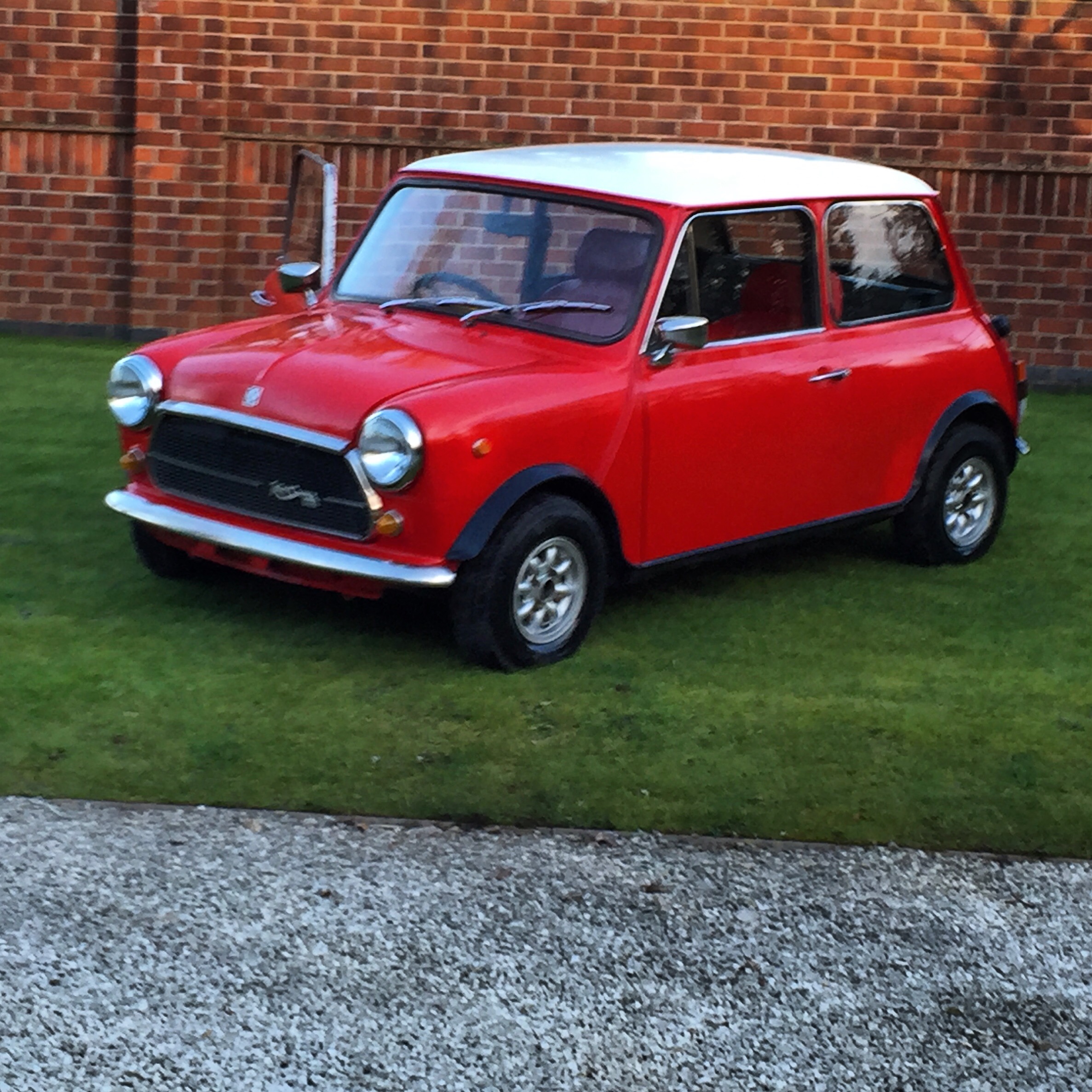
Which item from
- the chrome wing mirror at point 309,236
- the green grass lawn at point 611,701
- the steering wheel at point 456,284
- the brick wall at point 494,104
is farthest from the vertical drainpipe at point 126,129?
the steering wheel at point 456,284

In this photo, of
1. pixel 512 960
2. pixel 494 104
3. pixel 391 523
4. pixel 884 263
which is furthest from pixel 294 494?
pixel 494 104

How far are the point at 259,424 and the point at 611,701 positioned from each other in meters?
1.46

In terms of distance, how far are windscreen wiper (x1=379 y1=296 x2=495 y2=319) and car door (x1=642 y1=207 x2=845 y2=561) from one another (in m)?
0.66

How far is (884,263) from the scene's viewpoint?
744 cm

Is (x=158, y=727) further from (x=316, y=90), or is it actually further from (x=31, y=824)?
(x=316, y=90)

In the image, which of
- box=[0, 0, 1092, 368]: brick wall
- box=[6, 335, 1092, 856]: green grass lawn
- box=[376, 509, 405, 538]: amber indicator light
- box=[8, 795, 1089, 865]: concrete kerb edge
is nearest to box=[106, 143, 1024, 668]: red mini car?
box=[376, 509, 405, 538]: amber indicator light

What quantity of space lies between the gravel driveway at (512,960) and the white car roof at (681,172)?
2.78m

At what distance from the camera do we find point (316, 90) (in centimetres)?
1302

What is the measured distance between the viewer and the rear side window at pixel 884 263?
719 centimetres

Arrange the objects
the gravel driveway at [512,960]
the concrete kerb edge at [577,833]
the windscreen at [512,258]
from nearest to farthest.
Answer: the gravel driveway at [512,960]
the concrete kerb edge at [577,833]
the windscreen at [512,258]

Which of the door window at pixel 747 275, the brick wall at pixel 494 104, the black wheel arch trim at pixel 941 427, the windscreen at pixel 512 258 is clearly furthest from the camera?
the brick wall at pixel 494 104

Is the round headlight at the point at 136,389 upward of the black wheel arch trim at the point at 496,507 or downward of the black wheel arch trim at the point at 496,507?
upward

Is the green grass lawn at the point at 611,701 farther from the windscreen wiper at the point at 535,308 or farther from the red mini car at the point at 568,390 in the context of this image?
the windscreen wiper at the point at 535,308

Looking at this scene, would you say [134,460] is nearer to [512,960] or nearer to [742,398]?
[742,398]
